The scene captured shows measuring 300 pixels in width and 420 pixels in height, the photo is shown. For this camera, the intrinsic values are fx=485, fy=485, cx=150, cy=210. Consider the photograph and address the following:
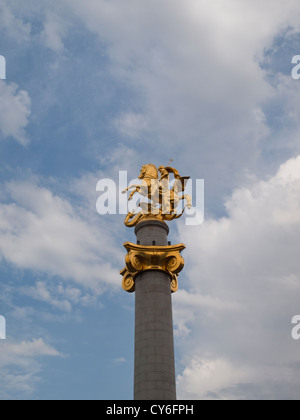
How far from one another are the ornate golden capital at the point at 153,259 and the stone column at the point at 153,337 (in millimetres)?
398

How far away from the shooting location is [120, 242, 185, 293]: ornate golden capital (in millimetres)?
32656

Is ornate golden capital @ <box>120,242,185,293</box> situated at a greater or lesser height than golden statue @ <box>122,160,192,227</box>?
lesser

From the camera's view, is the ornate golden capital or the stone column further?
the ornate golden capital

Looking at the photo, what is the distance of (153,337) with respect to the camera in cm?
3017

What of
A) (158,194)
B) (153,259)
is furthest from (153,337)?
(158,194)

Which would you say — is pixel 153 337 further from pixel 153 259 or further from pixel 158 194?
pixel 158 194

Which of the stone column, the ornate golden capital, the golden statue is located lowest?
the stone column

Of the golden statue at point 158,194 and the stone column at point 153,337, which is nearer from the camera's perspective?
the stone column at point 153,337

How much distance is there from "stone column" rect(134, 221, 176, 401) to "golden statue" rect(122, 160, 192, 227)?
7.95ft

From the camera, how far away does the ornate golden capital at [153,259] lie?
1286 inches

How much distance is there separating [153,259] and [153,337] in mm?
5265

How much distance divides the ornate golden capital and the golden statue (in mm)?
3024

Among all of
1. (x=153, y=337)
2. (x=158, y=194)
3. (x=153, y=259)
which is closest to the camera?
(x=153, y=337)

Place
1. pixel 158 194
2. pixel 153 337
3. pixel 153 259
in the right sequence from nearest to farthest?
pixel 153 337 → pixel 153 259 → pixel 158 194
